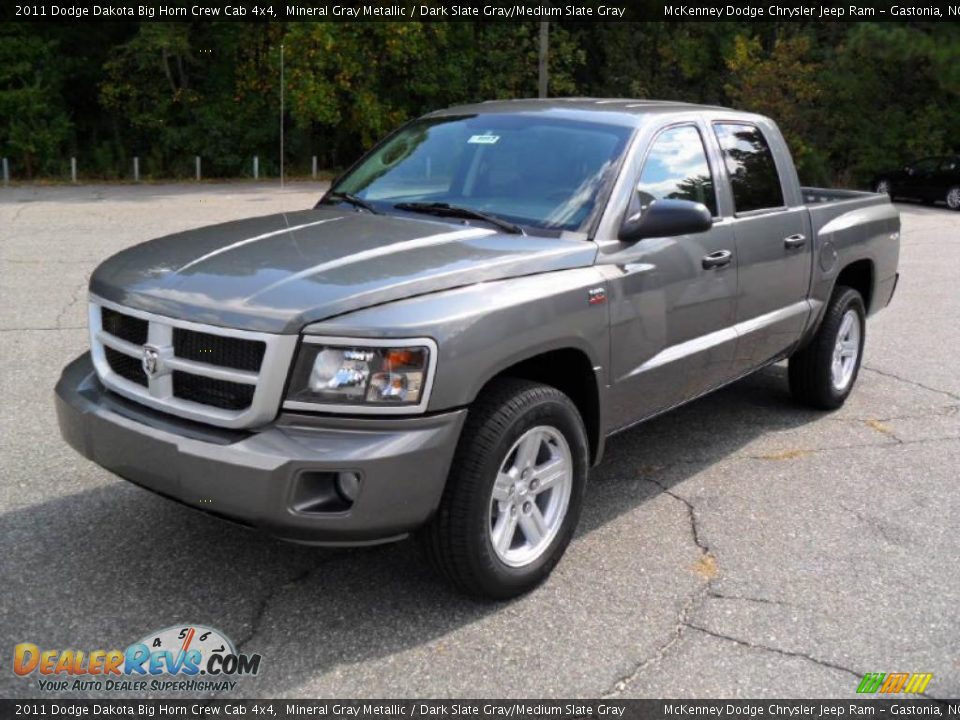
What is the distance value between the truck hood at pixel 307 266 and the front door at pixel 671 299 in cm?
30

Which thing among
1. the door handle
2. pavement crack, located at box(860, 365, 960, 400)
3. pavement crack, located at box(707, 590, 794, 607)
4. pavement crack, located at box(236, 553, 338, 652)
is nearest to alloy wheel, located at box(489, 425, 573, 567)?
pavement crack, located at box(707, 590, 794, 607)

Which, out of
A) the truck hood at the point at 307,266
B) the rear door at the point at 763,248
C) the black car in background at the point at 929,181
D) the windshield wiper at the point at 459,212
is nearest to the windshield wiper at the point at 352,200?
the windshield wiper at the point at 459,212

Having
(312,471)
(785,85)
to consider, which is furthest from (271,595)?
(785,85)

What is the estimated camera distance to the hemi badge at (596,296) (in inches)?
151

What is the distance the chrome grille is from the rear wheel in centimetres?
2500

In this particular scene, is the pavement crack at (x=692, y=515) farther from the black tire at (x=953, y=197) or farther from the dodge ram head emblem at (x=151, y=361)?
the black tire at (x=953, y=197)

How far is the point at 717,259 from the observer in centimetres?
466

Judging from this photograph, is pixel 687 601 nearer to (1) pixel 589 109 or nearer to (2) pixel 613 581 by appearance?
Answer: (2) pixel 613 581

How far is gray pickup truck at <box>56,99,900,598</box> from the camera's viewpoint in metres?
3.13

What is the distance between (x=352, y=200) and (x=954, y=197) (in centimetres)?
2365

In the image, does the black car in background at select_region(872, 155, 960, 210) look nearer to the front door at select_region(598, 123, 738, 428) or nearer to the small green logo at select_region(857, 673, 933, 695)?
the front door at select_region(598, 123, 738, 428)

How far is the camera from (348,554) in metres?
4.00

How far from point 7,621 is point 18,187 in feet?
79.7

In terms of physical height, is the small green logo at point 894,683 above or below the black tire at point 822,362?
below
